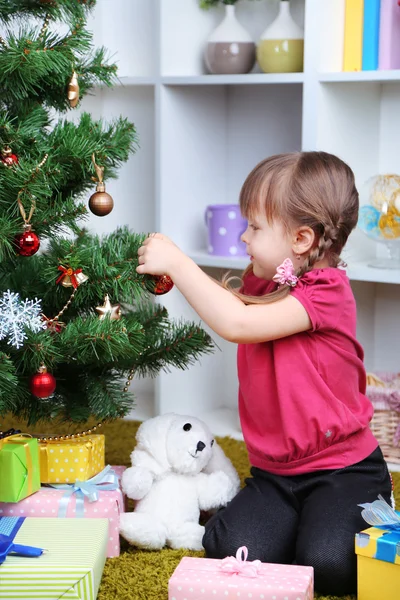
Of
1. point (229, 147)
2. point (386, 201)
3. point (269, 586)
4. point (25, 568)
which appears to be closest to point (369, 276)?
point (386, 201)

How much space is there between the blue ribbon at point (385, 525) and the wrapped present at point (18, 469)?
0.49 meters

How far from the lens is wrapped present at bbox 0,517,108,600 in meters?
1.16

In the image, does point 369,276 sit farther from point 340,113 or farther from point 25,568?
point 25,568

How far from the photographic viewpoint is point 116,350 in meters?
1.31

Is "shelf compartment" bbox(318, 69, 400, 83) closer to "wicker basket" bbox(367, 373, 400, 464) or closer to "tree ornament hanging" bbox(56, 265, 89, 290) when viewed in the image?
"wicker basket" bbox(367, 373, 400, 464)

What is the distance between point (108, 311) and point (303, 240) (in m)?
0.32

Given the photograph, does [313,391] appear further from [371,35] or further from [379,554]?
[371,35]

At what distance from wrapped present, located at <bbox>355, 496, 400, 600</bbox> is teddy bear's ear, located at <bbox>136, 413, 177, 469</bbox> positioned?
0.37m

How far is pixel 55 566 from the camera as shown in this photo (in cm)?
116

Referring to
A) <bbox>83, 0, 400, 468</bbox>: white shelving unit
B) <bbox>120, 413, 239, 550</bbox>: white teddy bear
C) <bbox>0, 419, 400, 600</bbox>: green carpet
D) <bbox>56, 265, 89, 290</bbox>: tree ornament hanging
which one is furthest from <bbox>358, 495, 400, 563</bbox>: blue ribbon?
<bbox>83, 0, 400, 468</bbox>: white shelving unit

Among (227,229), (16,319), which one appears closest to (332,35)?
(227,229)

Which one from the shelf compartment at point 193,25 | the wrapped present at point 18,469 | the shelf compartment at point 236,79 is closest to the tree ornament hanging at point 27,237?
the wrapped present at point 18,469

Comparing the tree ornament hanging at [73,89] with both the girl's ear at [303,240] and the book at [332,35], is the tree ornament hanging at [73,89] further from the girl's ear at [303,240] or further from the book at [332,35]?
the book at [332,35]

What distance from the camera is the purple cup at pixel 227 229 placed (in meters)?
2.00
